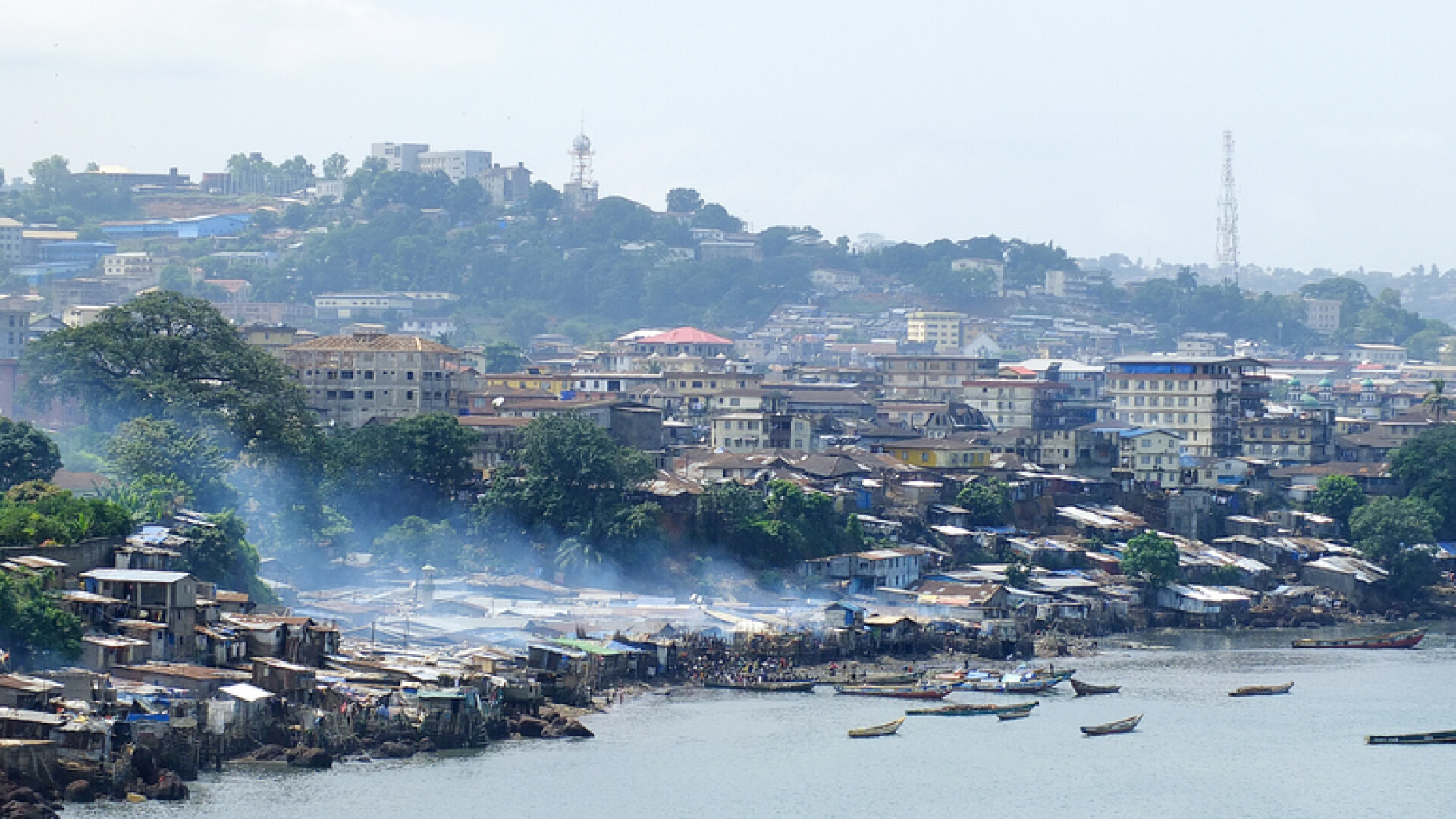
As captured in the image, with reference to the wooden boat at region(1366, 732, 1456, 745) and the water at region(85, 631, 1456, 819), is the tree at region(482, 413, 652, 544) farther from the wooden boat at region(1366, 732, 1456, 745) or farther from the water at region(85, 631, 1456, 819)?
the wooden boat at region(1366, 732, 1456, 745)

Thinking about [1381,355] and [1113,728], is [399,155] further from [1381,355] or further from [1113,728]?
[1113,728]

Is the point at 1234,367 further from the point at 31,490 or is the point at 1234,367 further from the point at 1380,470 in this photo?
the point at 31,490

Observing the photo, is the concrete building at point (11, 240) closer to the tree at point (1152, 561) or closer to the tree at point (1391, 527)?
the tree at point (1391, 527)

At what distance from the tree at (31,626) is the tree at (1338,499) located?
3080 centimetres

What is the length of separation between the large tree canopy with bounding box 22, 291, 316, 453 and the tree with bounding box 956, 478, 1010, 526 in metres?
12.6

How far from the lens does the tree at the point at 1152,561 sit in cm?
4238

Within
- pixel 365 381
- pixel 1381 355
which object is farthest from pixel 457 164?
pixel 365 381

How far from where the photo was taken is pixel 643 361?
73875mm

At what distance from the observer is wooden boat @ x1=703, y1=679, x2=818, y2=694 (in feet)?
108

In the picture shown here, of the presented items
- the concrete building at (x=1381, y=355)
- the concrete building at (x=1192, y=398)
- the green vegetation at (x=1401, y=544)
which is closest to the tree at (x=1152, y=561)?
the green vegetation at (x=1401, y=544)

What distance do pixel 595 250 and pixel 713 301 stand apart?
7415 millimetres

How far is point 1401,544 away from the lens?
46.2 m

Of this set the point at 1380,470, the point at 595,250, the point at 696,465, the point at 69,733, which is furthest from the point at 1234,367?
the point at 595,250

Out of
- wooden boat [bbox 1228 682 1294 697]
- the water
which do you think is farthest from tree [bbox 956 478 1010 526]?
wooden boat [bbox 1228 682 1294 697]
